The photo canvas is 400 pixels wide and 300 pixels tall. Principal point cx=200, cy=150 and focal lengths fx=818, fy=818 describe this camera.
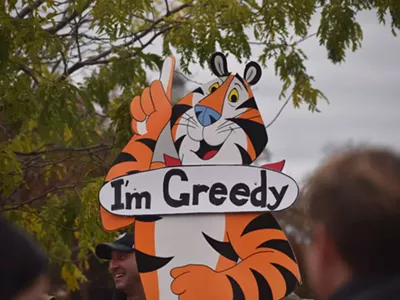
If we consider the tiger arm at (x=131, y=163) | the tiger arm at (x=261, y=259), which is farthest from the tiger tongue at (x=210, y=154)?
the tiger arm at (x=261, y=259)

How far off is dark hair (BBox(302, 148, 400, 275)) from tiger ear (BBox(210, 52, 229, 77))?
2942 millimetres

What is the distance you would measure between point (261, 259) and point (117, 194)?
0.89 metres

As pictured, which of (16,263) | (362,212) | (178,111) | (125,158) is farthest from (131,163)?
(362,212)

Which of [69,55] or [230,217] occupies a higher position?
[69,55]

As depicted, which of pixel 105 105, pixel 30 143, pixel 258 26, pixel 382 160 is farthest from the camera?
pixel 30 143

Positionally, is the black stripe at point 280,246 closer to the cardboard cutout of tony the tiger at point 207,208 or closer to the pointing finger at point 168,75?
the cardboard cutout of tony the tiger at point 207,208

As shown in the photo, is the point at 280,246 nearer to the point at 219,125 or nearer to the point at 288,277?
the point at 288,277

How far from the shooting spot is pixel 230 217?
461 cm

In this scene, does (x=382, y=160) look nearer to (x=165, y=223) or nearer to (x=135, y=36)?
(x=165, y=223)

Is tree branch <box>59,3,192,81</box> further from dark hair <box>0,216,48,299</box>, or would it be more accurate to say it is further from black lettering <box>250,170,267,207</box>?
dark hair <box>0,216,48,299</box>

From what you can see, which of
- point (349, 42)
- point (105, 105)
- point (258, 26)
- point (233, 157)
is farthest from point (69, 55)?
point (233, 157)

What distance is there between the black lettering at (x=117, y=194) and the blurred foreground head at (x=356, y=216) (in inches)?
111

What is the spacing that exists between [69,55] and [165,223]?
132 inches

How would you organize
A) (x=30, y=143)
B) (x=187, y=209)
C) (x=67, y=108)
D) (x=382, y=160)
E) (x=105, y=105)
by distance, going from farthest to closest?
(x=30, y=143), (x=105, y=105), (x=67, y=108), (x=187, y=209), (x=382, y=160)
